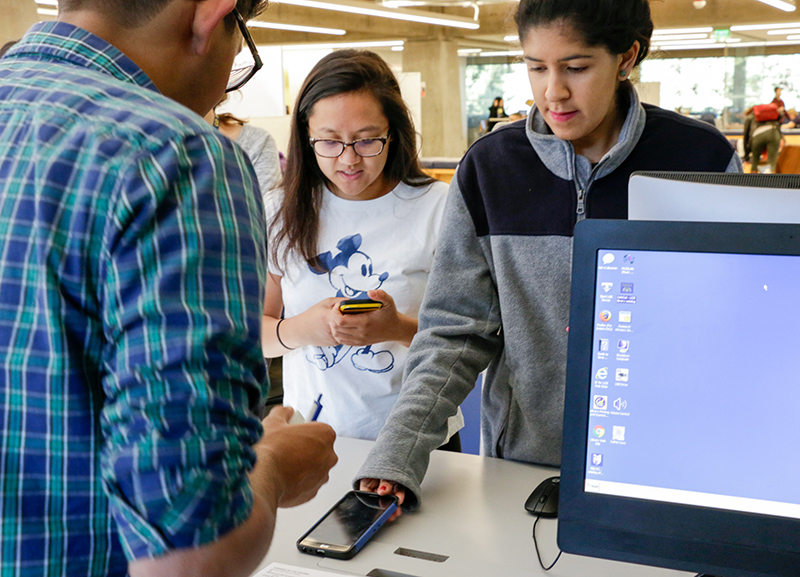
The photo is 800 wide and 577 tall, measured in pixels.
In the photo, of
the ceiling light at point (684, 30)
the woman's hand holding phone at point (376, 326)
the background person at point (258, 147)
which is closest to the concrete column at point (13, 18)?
the background person at point (258, 147)

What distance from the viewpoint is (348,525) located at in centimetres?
107

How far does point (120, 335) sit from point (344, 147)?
125cm

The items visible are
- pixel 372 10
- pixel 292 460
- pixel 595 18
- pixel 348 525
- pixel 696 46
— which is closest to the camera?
pixel 292 460

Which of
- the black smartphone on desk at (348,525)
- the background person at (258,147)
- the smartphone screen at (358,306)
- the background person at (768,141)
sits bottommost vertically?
the background person at (768,141)

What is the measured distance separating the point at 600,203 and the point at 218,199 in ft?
3.07

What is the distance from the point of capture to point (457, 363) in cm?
132

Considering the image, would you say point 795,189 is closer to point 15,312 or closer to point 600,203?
point 600,203

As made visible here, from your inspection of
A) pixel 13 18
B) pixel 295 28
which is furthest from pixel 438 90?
pixel 13 18

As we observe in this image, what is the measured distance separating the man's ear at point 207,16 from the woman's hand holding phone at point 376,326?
36.0 inches

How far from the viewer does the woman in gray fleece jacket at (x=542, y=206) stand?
133 cm

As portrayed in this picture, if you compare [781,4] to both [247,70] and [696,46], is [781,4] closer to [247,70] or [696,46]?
[696,46]

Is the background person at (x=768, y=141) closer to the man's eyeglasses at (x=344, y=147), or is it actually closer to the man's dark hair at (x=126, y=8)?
the man's eyeglasses at (x=344, y=147)

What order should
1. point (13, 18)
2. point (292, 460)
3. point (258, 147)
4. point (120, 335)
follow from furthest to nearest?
1. point (13, 18)
2. point (258, 147)
3. point (292, 460)
4. point (120, 335)

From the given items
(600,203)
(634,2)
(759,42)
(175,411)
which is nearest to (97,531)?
(175,411)
